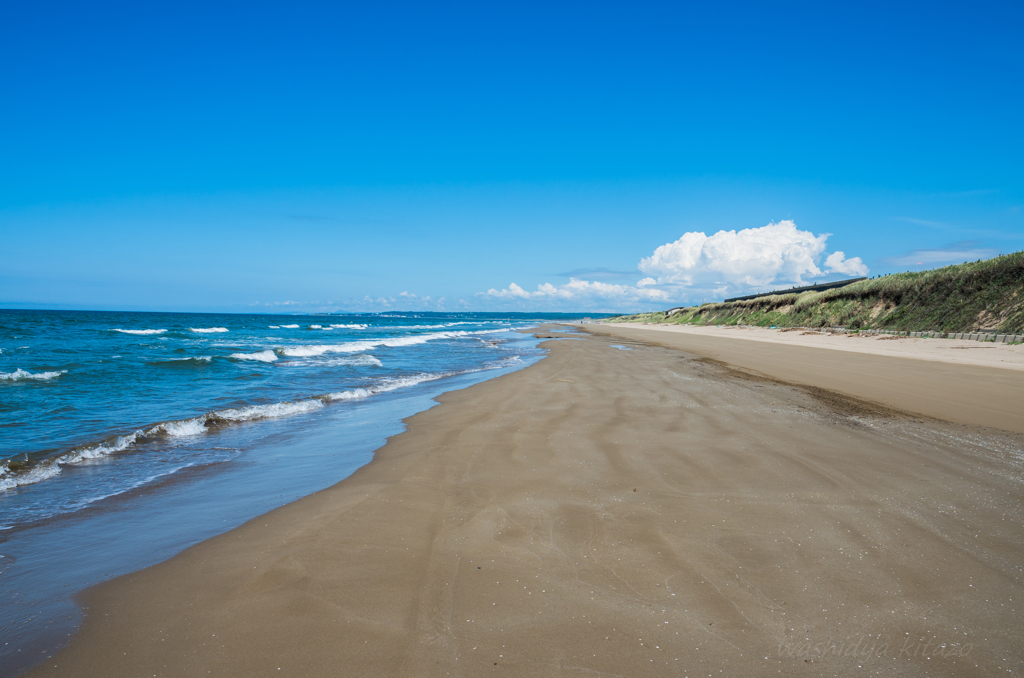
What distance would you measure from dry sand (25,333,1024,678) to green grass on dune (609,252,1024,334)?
24.6 meters

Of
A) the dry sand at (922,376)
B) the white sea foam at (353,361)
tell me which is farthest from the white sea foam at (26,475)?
the dry sand at (922,376)

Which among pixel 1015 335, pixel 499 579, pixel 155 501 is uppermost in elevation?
pixel 1015 335

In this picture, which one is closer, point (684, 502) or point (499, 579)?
point (499, 579)

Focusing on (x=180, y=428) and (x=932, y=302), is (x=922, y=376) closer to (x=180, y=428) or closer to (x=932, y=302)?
(x=180, y=428)

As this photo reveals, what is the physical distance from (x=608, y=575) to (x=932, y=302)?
34242 millimetres

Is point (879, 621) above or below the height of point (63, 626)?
above

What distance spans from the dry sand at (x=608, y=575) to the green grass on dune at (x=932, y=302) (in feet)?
80.7

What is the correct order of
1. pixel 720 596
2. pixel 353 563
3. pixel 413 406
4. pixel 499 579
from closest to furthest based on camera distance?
pixel 720 596 → pixel 499 579 → pixel 353 563 → pixel 413 406

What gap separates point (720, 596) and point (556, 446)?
3368 millimetres

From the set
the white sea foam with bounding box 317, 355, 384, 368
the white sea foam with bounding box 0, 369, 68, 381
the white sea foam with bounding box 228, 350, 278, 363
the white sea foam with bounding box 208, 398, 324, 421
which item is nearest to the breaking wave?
the white sea foam with bounding box 208, 398, 324, 421

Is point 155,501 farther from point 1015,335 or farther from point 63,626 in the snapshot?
point 1015,335

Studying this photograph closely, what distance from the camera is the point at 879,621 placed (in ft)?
8.11

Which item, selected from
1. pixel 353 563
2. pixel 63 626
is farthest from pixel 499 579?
pixel 63 626

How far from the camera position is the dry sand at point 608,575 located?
2260 millimetres
